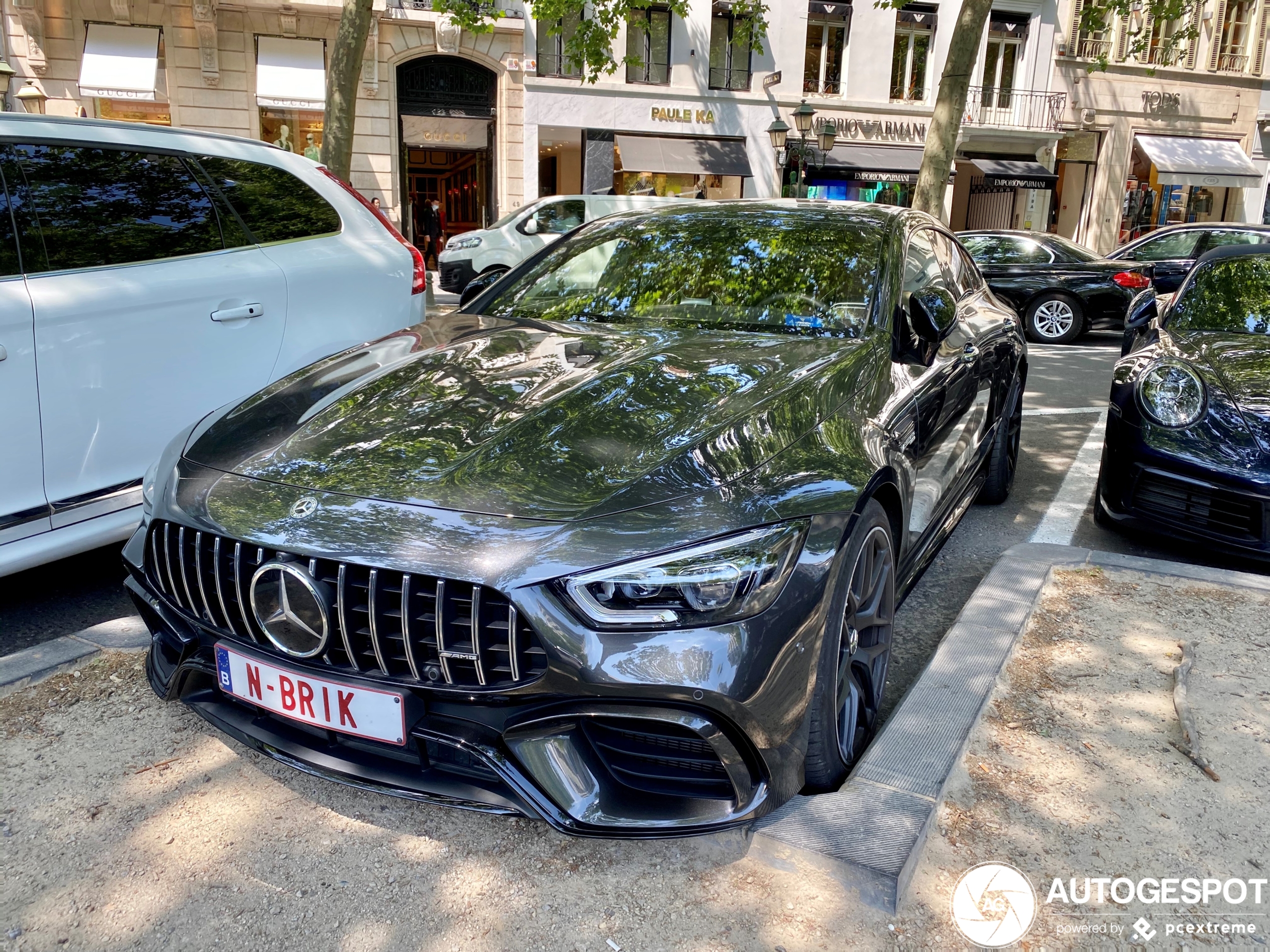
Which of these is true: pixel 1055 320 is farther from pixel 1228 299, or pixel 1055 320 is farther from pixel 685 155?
pixel 685 155

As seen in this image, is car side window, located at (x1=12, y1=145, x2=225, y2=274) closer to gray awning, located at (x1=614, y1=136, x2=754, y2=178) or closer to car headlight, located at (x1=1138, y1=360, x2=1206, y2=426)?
car headlight, located at (x1=1138, y1=360, x2=1206, y2=426)

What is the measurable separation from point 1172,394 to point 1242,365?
38cm

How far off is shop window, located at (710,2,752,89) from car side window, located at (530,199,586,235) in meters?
9.92

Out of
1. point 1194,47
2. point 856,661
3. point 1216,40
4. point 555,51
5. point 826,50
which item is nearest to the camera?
point 856,661

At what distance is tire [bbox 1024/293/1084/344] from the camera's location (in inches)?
486

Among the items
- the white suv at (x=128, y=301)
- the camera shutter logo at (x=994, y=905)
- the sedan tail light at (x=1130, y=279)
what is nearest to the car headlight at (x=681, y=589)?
the camera shutter logo at (x=994, y=905)

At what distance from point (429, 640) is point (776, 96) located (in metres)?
24.1

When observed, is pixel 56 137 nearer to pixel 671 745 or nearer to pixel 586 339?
pixel 586 339

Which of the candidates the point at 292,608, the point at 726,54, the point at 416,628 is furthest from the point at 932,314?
the point at 726,54

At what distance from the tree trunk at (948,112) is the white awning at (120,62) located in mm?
15315

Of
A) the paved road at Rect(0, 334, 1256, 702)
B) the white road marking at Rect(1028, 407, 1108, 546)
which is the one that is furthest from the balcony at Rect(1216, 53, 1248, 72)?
the paved road at Rect(0, 334, 1256, 702)

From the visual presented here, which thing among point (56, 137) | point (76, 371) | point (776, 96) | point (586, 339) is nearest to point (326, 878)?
point (586, 339)

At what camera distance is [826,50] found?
79.3 ft

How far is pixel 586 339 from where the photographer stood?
305cm
